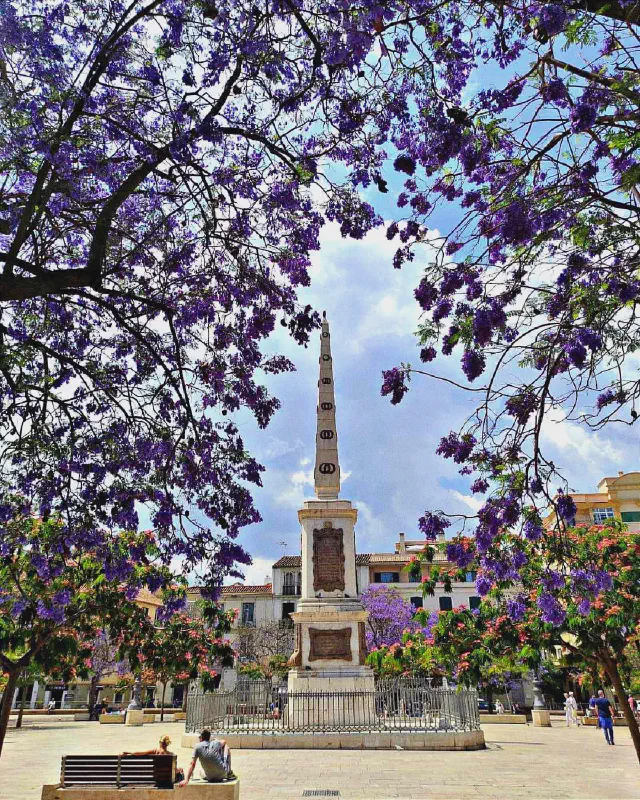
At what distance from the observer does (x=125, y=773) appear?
8.50 m

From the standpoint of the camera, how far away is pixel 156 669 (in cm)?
1564

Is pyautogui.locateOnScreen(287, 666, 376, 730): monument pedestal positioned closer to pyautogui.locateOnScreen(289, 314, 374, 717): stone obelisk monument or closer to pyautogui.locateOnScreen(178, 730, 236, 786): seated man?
pyautogui.locateOnScreen(289, 314, 374, 717): stone obelisk monument

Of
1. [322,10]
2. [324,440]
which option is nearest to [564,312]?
[322,10]

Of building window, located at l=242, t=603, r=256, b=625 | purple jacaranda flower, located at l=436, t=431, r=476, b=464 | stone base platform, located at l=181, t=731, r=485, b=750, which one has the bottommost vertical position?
stone base platform, located at l=181, t=731, r=485, b=750

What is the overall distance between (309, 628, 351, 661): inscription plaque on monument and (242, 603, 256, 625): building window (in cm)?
4017

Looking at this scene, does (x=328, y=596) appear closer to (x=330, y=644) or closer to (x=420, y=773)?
(x=330, y=644)

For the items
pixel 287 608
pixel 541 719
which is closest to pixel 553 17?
pixel 541 719

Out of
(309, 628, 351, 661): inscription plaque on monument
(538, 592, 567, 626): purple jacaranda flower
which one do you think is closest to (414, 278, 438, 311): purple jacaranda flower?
(538, 592, 567, 626): purple jacaranda flower

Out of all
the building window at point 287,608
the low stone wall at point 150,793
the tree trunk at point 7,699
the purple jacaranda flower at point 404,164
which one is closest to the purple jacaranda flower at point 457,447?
the purple jacaranda flower at point 404,164

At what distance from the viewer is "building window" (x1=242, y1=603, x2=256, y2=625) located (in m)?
56.2

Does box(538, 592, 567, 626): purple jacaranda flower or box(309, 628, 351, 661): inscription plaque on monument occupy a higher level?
box(309, 628, 351, 661): inscription plaque on monument

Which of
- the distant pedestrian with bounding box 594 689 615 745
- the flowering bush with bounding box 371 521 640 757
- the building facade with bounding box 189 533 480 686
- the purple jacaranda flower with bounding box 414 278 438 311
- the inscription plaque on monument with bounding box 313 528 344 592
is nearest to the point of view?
the purple jacaranda flower with bounding box 414 278 438 311

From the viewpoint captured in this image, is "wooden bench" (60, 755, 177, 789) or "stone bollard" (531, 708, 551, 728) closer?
"wooden bench" (60, 755, 177, 789)

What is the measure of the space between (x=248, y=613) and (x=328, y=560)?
40934 mm
